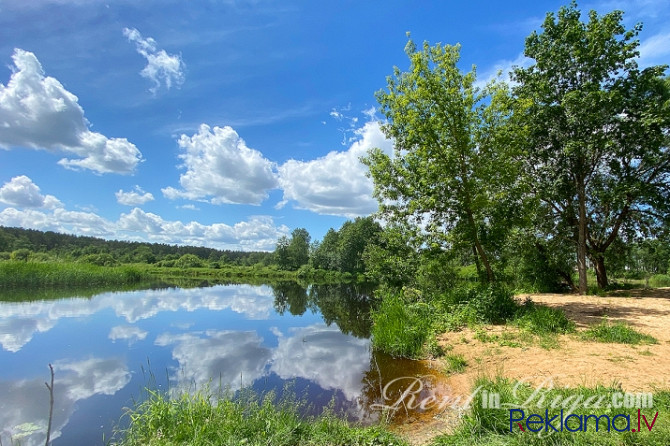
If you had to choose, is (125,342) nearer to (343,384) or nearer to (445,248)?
(343,384)

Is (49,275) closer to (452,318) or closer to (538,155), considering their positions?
(452,318)

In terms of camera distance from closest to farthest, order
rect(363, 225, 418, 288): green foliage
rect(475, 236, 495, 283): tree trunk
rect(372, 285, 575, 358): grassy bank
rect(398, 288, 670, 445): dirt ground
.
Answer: rect(398, 288, 670, 445): dirt ground
rect(372, 285, 575, 358): grassy bank
rect(475, 236, 495, 283): tree trunk
rect(363, 225, 418, 288): green foliage

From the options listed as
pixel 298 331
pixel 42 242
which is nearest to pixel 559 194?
pixel 298 331

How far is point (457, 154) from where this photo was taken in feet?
42.0

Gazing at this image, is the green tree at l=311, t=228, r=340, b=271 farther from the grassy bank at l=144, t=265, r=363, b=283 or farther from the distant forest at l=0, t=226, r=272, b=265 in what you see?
the distant forest at l=0, t=226, r=272, b=265

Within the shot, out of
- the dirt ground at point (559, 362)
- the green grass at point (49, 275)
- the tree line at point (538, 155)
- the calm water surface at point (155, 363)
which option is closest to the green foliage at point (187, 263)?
the green grass at point (49, 275)

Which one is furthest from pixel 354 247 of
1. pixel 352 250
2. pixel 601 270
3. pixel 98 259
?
pixel 601 270

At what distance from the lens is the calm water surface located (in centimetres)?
621

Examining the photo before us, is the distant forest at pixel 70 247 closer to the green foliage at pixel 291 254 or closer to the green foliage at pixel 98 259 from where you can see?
the green foliage at pixel 98 259

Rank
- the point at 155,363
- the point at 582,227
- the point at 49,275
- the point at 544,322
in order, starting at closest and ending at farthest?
the point at 155,363
the point at 544,322
the point at 582,227
the point at 49,275

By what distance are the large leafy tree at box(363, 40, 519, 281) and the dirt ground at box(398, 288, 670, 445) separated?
411 centimetres

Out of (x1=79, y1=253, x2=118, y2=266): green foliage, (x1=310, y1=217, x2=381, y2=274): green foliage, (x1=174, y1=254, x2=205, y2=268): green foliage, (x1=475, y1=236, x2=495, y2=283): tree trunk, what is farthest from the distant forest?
(x1=475, y1=236, x2=495, y2=283): tree trunk

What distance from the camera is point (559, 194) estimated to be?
62.7ft

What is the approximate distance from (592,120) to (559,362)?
14677 millimetres
